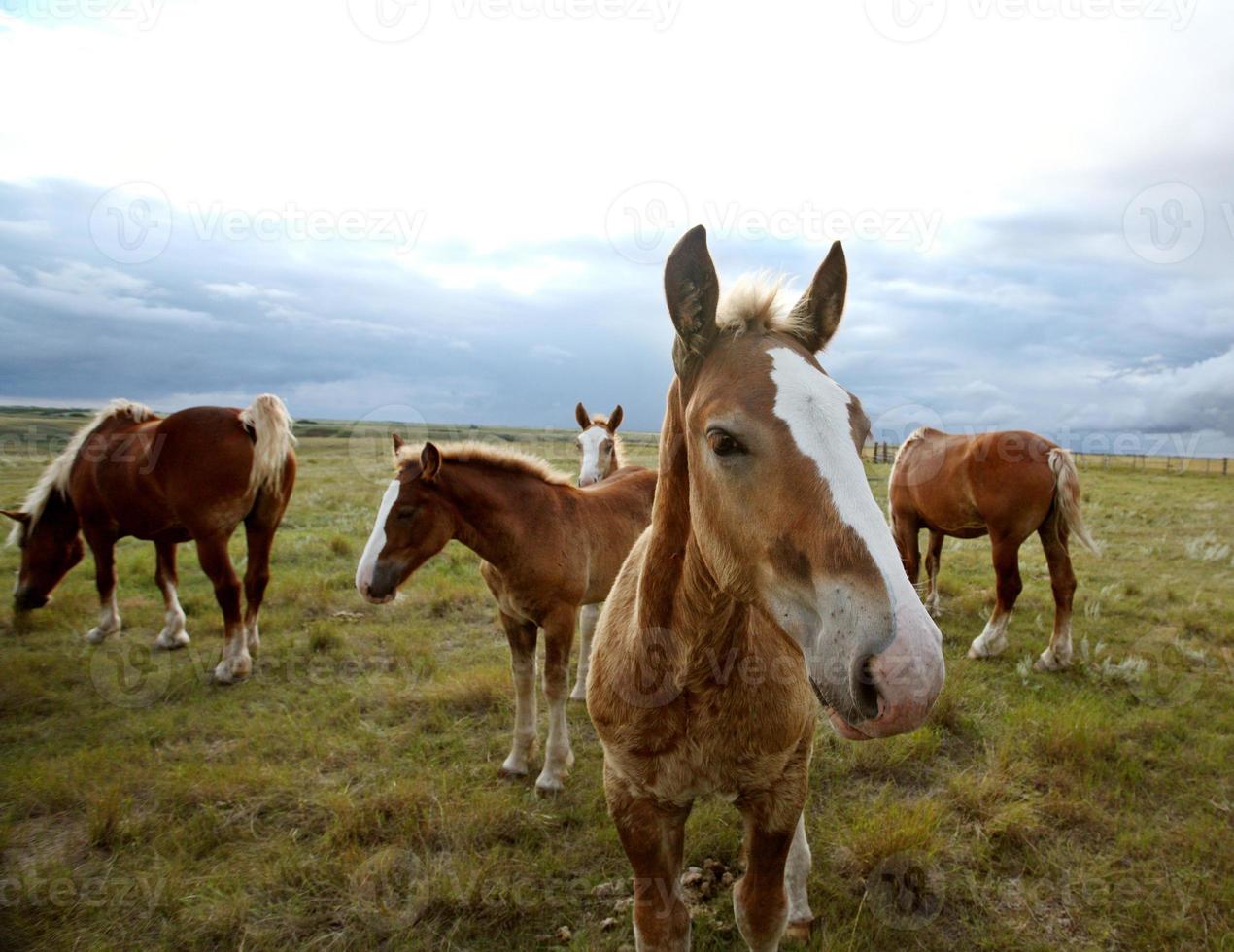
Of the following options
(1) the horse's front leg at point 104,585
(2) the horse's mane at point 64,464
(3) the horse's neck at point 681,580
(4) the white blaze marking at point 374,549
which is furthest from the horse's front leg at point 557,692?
(2) the horse's mane at point 64,464

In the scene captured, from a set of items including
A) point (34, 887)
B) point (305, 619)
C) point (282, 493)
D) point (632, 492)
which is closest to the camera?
point (34, 887)

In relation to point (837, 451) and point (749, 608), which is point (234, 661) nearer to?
point (749, 608)

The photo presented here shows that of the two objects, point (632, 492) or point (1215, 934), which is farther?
point (632, 492)

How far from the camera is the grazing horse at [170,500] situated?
6535 mm

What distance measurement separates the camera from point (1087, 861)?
3746mm

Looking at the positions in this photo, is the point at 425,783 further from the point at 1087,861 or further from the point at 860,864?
the point at 1087,861

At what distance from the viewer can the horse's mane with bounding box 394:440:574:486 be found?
16.9 ft

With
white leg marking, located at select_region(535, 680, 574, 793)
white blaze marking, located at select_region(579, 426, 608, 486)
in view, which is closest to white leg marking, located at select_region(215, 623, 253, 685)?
white leg marking, located at select_region(535, 680, 574, 793)

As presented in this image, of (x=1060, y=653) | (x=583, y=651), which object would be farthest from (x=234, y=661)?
(x=1060, y=653)

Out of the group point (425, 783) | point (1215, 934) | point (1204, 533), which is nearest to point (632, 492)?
point (425, 783)

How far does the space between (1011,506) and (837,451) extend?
6.66 meters

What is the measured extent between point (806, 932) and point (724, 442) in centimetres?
304

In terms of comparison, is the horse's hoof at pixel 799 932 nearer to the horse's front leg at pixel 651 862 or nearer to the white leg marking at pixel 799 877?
the white leg marking at pixel 799 877

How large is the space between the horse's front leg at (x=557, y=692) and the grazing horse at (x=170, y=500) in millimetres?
3823
